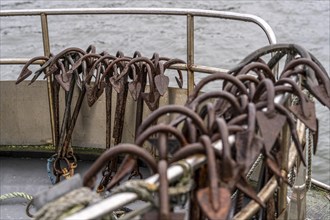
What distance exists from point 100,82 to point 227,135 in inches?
88.0

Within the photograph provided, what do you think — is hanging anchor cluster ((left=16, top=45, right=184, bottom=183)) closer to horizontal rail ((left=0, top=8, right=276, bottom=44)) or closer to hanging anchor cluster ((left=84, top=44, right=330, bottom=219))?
horizontal rail ((left=0, top=8, right=276, bottom=44))

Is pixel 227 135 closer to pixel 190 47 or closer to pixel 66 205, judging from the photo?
pixel 66 205

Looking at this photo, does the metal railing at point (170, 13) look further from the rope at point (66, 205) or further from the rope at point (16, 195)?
the rope at point (66, 205)

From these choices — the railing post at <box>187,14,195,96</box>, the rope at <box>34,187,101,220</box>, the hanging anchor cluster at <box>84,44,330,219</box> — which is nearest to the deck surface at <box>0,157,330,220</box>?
the railing post at <box>187,14,195,96</box>

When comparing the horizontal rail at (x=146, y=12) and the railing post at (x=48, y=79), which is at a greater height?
the horizontal rail at (x=146, y=12)

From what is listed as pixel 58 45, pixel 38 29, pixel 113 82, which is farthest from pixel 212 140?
pixel 38 29

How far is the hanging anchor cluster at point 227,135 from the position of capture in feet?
4.54

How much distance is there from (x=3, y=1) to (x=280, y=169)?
10955 millimetres

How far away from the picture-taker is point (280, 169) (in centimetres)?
172

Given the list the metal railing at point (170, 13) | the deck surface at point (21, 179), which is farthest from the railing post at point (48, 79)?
the deck surface at point (21, 179)

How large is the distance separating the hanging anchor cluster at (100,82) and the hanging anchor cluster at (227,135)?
1578 mm

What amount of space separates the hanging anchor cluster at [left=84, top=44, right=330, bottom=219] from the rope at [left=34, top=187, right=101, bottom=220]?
0.10 metres

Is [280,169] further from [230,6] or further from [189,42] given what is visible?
[230,6]

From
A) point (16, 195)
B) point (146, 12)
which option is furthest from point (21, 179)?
point (146, 12)
